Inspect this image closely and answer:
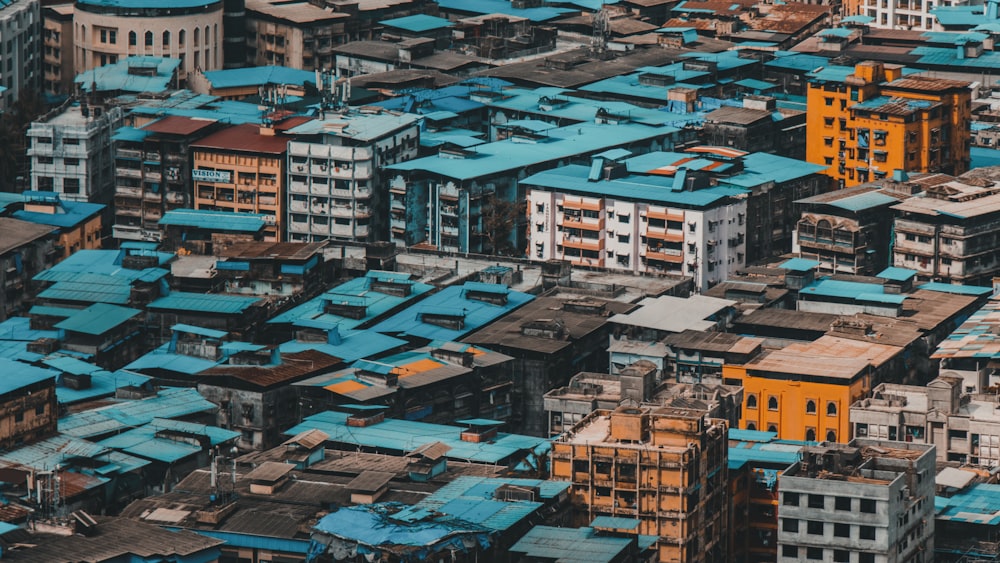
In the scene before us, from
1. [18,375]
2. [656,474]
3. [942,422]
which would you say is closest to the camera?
[656,474]

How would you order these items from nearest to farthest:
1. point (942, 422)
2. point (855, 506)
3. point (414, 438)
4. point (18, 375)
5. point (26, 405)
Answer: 1. point (855, 506)
2. point (26, 405)
3. point (18, 375)
4. point (414, 438)
5. point (942, 422)

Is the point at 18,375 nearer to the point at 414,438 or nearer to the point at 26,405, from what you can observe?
the point at 26,405

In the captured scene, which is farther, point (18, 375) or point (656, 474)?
point (18, 375)

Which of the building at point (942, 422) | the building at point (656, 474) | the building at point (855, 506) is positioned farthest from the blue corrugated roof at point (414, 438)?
the building at point (855, 506)

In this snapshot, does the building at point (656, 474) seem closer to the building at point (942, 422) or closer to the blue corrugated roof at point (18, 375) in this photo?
the building at point (942, 422)

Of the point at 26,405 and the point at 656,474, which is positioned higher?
the point at 656,474

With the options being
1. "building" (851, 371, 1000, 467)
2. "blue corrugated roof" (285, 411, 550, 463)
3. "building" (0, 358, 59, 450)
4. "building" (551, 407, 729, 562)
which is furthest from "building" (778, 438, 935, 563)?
"building" (0, 358, 59, 450)

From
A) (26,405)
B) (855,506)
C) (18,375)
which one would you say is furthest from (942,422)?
(18,375)

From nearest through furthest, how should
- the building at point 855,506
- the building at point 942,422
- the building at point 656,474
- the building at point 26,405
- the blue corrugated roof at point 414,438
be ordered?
1. the building at point 855,506
2. the building at point 656,474
3. the building at point 26,405
4. the blue corrugated roof at point 414,438
5. the building at point 942,422
